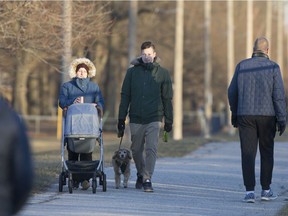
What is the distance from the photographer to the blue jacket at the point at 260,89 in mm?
12039

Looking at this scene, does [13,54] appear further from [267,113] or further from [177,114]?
[177,114]

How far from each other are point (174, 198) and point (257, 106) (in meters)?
1.59

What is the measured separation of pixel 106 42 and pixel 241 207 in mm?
37647

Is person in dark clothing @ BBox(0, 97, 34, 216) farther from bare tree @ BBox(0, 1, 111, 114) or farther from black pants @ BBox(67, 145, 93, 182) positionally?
bare tree @ BBox(0, 1, 111, 114)

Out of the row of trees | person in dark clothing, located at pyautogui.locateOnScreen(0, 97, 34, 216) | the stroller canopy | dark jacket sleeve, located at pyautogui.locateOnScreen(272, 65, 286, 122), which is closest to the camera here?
person in dark clothing, located at pyautogui.locateOnScreen(0, 97, 34, 216)

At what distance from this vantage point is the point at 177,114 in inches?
1540

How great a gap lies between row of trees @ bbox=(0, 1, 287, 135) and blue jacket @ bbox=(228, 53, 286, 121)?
Answer: 687 centimetres

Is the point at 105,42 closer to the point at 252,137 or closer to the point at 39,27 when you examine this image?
the point at 39,27

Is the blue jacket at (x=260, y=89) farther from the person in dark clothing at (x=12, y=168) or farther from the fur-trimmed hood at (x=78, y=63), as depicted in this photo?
the person in dark clothing at (x=12, y=168)

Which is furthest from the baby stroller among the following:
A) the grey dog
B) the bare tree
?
the bare tree

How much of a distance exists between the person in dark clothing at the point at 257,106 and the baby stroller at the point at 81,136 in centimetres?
185

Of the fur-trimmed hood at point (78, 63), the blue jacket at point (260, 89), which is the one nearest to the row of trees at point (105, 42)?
the fur-trimmed hood at point (78, 63)

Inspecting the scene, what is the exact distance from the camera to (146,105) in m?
13.4

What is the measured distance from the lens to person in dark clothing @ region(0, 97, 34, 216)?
415 centimetres
